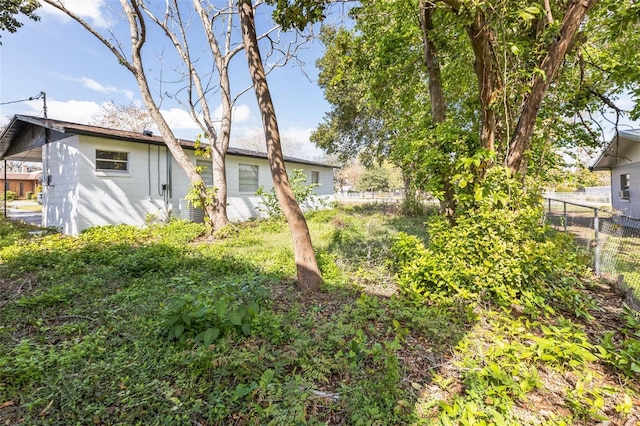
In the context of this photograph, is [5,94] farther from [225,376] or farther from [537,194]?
[537,194]

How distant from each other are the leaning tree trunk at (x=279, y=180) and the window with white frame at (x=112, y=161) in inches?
281

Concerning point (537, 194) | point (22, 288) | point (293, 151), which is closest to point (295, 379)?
point (537, 194)

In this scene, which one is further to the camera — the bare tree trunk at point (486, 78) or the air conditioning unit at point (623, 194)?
the air conditioning unit at point (623, 194)

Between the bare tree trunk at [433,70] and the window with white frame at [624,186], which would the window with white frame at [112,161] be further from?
the window with white frame at [624,186]

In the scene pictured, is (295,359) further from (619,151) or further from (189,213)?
(619,151)

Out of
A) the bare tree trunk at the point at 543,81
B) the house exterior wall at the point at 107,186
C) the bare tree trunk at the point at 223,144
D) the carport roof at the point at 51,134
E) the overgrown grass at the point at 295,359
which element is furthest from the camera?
the bare tree trunk at the point at 223,144

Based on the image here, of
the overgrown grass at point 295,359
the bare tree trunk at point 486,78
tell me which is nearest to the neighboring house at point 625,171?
the bare tree trunk at point 486,78

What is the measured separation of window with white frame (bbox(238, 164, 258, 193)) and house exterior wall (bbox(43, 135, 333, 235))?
2042 mm

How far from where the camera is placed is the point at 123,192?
28.6 feet

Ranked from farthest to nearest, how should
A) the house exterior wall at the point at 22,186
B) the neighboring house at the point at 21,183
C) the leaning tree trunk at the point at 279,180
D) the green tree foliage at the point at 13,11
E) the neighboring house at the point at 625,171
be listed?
the house exterior wall at the point at 22,186 < the neighboring house at the point at 21,183 < the neighboring house at the point at 625,171 < the green tree foliage at the point at 13,11 < the leaning tree trunk at the point at 279,180

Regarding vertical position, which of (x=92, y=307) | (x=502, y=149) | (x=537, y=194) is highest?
(x=502, y=149)

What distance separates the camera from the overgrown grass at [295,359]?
177cm

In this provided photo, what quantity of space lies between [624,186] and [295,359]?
16044 mm

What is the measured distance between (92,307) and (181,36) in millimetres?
8653
